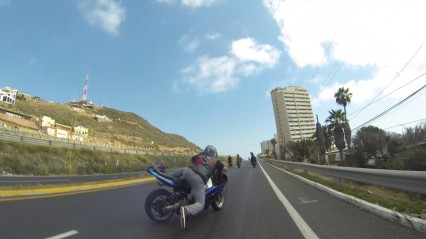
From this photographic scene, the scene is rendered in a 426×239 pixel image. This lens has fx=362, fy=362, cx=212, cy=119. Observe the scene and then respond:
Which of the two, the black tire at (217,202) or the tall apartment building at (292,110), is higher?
the tall apartment building at (292,110)

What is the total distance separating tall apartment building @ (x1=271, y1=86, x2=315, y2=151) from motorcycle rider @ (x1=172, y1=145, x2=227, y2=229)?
75.7 metres

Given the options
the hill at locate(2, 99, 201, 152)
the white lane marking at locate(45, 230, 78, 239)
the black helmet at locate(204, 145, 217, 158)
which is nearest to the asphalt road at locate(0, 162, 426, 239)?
the white lane marking at locate(45, 230, 78, 239)

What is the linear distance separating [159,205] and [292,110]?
84404 millimetres

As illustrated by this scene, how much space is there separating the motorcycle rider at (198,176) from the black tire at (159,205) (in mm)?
434

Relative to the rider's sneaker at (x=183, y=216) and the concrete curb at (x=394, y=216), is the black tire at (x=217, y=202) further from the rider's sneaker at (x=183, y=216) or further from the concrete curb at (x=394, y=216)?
the concrete curb at (x=394, y=216)

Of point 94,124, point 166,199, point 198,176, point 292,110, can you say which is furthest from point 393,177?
point 94,124

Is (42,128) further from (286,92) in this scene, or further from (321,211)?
(321,211)

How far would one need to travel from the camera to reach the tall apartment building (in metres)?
84.2

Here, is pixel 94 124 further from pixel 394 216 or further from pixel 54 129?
pixel 394 216

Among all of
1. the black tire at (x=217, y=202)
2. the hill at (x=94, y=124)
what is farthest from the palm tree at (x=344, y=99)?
the black tire at (x=217, y=202)

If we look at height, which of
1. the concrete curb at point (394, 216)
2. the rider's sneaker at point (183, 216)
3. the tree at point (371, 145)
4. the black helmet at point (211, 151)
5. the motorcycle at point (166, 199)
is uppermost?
the tree at point (371, 145)

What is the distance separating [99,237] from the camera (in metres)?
5.66

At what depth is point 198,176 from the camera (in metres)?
6.86

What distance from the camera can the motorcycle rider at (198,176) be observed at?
638 centimetres
